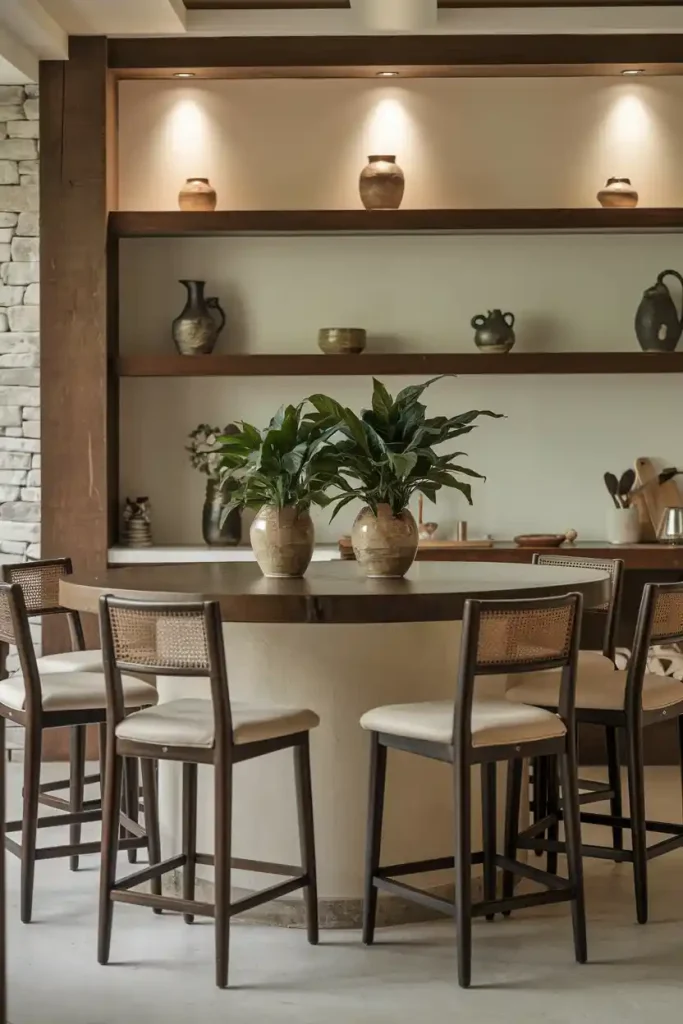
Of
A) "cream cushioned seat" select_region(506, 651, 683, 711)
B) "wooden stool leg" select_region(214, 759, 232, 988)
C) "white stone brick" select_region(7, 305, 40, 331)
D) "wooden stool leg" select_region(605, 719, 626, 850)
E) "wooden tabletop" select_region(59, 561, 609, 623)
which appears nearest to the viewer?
"wooden stool leg" select_region(214, 759, 232, 988)

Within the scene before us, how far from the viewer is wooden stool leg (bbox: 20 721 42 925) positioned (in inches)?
149

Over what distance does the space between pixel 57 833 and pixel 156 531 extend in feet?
6.44

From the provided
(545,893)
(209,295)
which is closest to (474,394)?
(209,295)

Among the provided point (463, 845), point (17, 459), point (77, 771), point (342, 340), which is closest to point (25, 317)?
point (17, 459)

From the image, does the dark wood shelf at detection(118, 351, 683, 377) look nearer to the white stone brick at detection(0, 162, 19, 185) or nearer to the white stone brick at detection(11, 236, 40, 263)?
the white stone brick at detection(11, 236, 40, 263)

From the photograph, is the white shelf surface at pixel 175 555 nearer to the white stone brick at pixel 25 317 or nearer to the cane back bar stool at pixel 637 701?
the white stone brick at pixel 25 317

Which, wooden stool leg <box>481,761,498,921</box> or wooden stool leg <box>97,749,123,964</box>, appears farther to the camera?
wooden stool leg <box>481,761,498,921</box>

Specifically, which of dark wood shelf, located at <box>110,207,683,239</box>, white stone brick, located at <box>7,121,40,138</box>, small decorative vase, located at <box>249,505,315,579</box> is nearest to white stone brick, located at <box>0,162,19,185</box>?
white stone brick, located at <box>7,121,40,138</box>

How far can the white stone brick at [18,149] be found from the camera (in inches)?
242

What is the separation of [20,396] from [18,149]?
1.12m

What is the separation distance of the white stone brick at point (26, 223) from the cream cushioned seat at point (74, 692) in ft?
9.06

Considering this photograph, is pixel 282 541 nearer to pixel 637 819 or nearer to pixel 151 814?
pixel 151 814

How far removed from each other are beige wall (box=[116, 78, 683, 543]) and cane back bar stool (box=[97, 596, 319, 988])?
301 centimetres

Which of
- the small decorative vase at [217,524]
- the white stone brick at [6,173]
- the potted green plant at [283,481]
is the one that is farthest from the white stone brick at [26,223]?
the potted green plant at [283,481]
